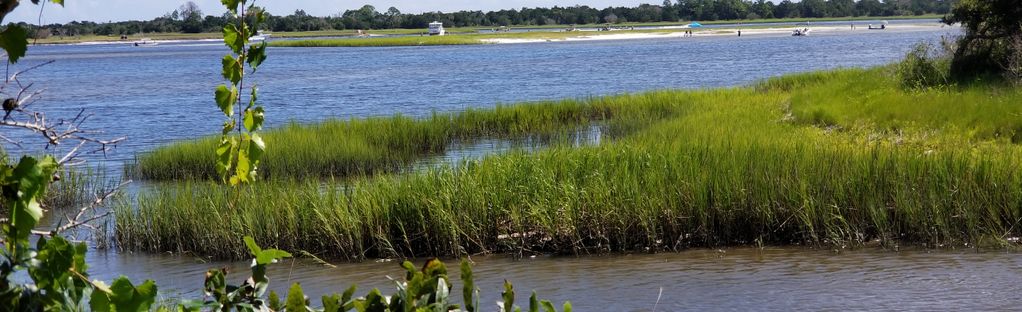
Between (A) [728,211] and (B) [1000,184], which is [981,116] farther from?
(A) [728,211]

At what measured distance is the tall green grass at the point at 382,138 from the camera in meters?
18.0

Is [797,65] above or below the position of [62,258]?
below

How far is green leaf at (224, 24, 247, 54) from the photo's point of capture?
2.90m

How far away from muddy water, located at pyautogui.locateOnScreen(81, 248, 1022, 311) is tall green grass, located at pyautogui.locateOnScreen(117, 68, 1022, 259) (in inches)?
10.9

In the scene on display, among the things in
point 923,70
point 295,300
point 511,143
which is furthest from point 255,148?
point 923,70

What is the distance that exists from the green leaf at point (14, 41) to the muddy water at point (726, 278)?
727 cm

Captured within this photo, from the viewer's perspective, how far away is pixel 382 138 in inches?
799

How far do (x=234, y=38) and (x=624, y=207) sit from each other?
845 centimetres

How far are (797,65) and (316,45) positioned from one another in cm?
7488

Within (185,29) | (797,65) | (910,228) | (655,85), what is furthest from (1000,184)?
(185,29)

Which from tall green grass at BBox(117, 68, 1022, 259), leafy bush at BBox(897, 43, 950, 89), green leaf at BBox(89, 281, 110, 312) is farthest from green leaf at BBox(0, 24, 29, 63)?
leafy bush at BBox(897, 43, 950, 89)

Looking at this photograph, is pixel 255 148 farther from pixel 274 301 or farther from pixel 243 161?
pixel 274 301

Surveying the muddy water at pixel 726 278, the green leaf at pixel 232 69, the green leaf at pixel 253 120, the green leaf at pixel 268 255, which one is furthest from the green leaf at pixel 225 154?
the muddy water at pixel 726 278

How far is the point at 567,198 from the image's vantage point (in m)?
11.4
